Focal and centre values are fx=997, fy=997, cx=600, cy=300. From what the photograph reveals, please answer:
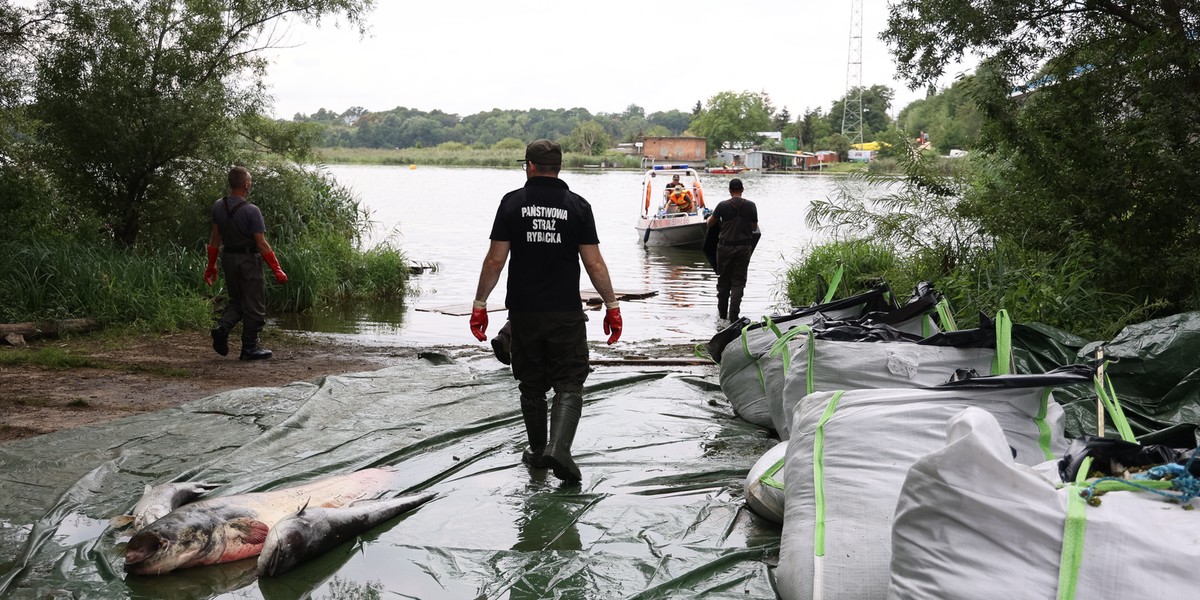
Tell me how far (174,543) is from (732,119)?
120468mm

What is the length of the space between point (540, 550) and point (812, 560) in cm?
114

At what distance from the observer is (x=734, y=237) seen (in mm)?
11258

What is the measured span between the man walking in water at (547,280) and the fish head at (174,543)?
61.6 inches

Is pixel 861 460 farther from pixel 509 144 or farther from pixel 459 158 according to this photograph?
pixel 509 144

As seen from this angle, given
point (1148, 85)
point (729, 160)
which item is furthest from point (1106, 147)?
point (729, 160)

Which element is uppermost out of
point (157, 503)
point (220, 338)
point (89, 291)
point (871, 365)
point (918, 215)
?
point (918, 215)

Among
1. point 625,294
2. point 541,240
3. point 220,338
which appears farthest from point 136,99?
point 541,240

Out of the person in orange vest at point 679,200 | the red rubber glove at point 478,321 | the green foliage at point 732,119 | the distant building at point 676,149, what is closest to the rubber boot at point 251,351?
the red rubber glove at point 478,321

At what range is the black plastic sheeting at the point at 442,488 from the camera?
3438mm

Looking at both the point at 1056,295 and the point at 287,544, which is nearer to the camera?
the point at 287,544

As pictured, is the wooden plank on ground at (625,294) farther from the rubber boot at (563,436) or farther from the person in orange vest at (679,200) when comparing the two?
the person in orange vest at (679,200)

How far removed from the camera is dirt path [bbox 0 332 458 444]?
6.07 meters

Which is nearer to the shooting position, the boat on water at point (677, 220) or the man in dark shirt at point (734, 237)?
the man in dark shirt at point (734, 237)

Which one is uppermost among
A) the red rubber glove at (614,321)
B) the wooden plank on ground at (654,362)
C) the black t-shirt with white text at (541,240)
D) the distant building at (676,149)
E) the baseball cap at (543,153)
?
the distant building at (676,149)
